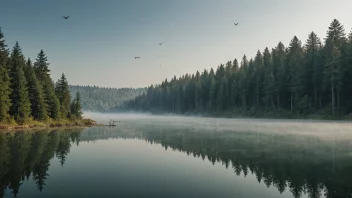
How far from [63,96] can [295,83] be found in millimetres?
58992

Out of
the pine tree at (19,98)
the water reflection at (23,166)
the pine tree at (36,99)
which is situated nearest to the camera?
the water reflection at (23,166)

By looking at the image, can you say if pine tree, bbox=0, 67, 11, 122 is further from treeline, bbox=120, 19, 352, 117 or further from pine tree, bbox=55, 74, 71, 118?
treeline, bbox=120, 19, 352, 117

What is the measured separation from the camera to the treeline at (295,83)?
65062 millimetres

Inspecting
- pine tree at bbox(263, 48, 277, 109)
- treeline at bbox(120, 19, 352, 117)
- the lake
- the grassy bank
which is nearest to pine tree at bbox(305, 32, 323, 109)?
treeline at bbox(120, 19, 352, 117)

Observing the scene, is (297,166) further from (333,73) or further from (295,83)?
(295,83)

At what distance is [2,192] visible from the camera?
1136 centimetres

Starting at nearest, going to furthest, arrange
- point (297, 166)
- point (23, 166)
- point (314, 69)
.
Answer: point (23, 166), point (297, 166), point (314, 69)

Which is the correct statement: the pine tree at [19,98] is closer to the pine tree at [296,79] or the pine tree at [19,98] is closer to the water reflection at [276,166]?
the water reflection at [276,166]

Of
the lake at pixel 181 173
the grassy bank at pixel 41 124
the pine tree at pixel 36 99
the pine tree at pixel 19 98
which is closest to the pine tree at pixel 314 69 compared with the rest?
the lake at pixel 181 173

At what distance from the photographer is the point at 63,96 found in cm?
6819

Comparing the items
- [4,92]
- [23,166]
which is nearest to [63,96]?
[4,92]

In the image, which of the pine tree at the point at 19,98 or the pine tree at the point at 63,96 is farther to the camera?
the pine tree at the point at 63,96

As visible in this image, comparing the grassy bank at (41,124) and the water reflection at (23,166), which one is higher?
the grassy bank at (41,124)

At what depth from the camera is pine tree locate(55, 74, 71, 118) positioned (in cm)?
6617
